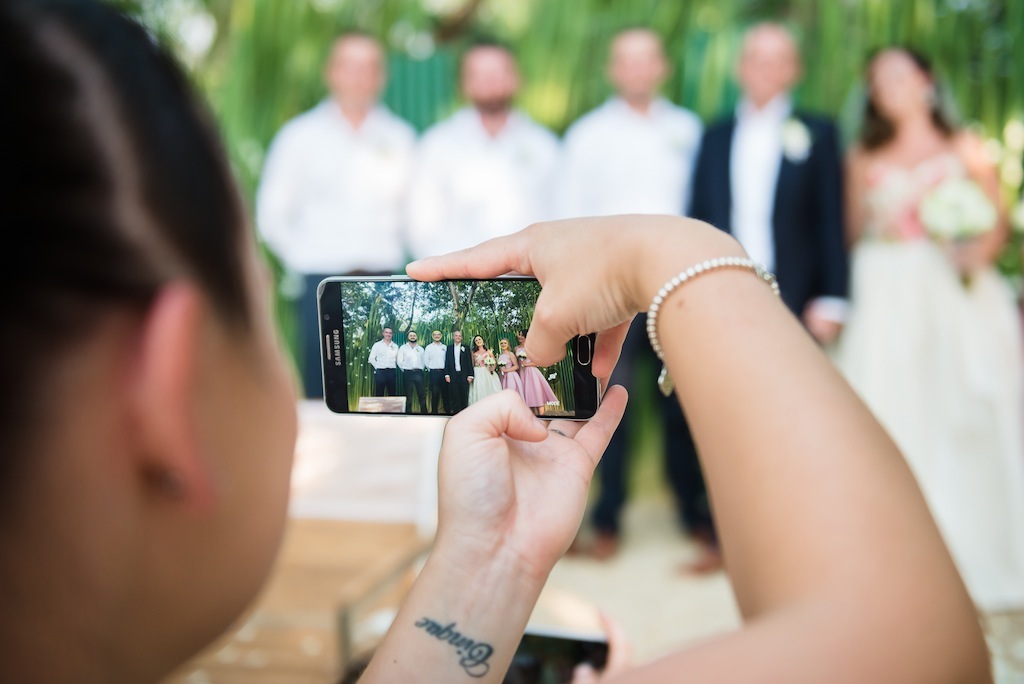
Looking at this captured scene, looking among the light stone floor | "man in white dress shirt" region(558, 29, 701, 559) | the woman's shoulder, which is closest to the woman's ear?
the light stone floor

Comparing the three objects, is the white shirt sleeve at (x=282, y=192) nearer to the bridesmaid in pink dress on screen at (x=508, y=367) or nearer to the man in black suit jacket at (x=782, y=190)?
the man in black suit jacket at (x=782, y=190)

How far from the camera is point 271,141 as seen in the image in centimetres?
377

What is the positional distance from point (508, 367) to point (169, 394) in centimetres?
45

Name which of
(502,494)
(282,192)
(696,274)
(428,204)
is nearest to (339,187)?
(282,192)

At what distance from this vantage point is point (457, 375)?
84 centimetres

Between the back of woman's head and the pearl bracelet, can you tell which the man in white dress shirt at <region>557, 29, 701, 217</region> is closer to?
the pearl bracelet

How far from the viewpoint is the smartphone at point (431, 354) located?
0.81 m

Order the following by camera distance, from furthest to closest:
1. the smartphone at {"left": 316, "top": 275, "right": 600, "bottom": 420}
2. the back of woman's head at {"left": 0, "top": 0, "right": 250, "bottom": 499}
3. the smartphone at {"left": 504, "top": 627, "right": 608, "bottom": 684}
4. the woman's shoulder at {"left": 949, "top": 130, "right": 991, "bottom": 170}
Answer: the woman's shoulder at {"left": 949, "top": 130, "right": 991, "bottom": 170}
the smartphone at {"left": 504, "top": 627, "right": 608, "bottom": 684}
the smartphone at {"left": 316, "top": 275, "right": 600, "bottom": 420}
the back of woman's head at {"left": 0, "top": 0, "right": 250, "bottom": 499}

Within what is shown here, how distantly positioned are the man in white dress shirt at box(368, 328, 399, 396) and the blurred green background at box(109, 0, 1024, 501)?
2.53m

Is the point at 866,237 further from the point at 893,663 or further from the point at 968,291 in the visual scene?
the point at 893,663

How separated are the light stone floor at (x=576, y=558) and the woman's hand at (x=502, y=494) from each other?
1697mm

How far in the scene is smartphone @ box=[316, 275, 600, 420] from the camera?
81 cm

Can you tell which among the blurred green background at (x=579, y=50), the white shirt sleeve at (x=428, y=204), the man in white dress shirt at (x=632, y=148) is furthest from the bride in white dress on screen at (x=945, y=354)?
the white shirt sleeve at (x=428, y=204)

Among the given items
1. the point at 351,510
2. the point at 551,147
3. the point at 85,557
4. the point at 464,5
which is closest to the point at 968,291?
the point at 551,147
